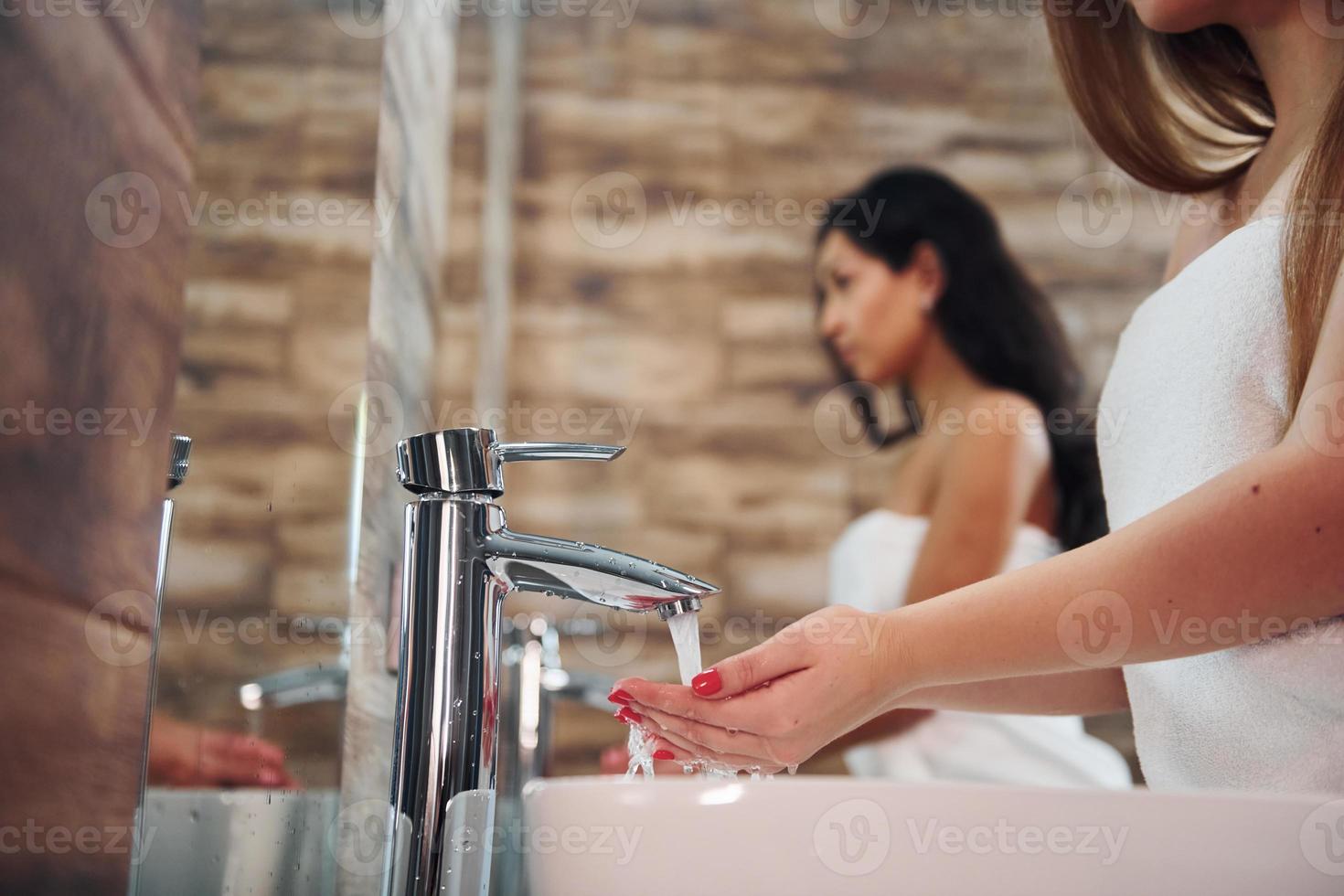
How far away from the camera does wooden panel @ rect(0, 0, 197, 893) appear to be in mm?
324

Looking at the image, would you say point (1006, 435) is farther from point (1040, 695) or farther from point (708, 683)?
point (708, 683)

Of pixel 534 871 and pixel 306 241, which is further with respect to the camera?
pixel 306 241

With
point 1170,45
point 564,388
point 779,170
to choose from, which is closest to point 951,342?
point 779,170

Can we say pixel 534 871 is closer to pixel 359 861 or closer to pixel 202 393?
pixel 202 393

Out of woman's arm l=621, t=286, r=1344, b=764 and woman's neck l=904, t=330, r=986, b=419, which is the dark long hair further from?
woman's arm l=621, t=286, r=1344, b=764

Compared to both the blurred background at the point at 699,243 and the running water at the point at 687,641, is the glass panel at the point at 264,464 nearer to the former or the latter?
the running water at the point at 687,641

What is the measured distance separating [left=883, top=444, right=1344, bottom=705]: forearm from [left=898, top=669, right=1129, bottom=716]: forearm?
0.16 metres

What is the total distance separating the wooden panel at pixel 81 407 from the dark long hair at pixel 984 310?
1389 millimetres

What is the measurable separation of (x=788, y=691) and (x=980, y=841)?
0.16 m

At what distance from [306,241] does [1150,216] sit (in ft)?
5.82

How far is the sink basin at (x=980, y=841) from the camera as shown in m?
0.38

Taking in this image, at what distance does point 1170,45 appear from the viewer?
82 cm

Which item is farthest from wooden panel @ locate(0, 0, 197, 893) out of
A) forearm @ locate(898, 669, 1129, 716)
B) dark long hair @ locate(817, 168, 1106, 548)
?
dark long hair @ locate(817, 168, 1106, 548)

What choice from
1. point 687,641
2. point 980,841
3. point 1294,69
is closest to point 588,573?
point 687,641
